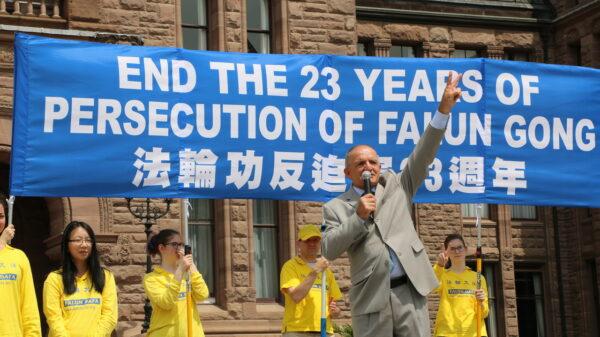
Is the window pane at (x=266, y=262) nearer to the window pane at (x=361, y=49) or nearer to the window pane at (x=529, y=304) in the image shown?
the window pane at (x=361, y=49)

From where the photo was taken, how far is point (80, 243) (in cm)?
948

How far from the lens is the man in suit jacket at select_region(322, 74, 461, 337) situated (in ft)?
24.6

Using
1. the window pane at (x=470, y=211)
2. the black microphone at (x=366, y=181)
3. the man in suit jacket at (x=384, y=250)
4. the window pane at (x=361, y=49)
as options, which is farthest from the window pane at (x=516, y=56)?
the black microphone at (x=366, y=181)

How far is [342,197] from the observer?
25.8 ft

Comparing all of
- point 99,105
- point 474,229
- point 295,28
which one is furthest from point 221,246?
point 99,105

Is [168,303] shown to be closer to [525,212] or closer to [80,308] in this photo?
[80,308]

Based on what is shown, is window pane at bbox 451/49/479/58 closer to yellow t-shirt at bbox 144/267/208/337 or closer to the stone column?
the stone column

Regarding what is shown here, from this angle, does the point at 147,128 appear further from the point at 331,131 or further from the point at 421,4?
the point at 421,4

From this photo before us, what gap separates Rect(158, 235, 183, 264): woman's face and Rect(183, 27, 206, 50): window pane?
1101 centimetres

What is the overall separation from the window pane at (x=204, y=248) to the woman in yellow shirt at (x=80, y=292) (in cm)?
1082

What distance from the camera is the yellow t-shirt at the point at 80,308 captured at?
9.41m

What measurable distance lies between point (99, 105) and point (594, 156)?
4.67m

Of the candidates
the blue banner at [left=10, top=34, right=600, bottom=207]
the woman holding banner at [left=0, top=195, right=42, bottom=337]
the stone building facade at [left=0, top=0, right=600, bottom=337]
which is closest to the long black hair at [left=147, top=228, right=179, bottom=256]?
the blue banner at [left=10, top=34, right=600, bottom=207]

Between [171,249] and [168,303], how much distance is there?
509mm
